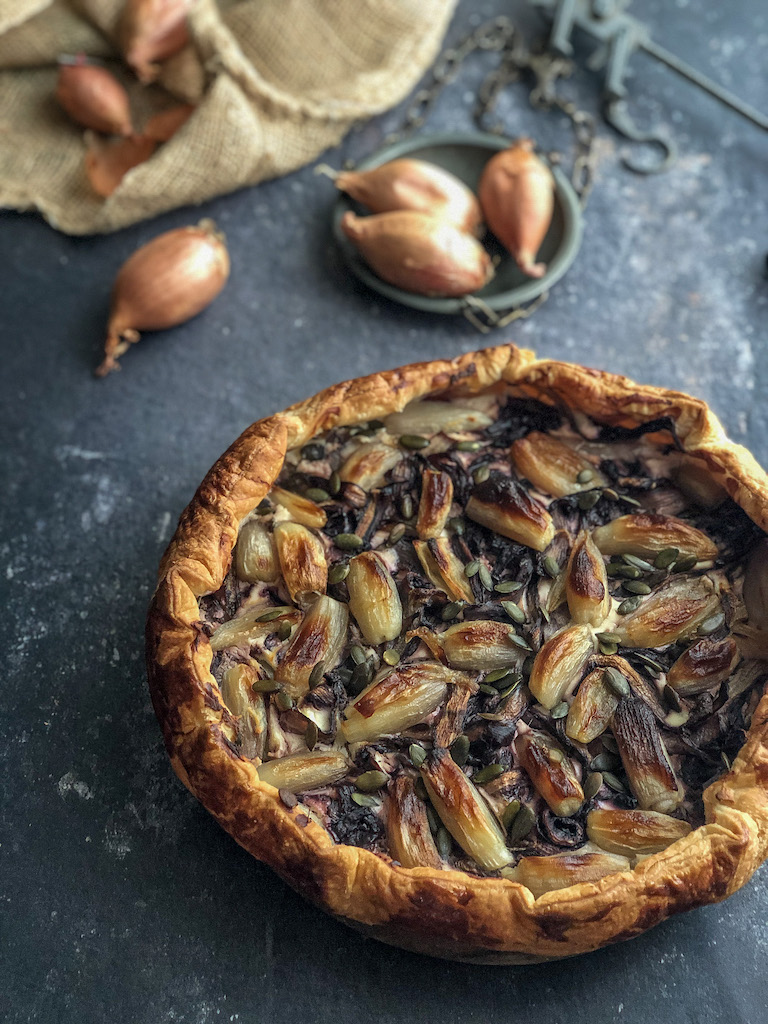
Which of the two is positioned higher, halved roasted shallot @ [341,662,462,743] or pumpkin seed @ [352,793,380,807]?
halved roasted shallot @ [341,662,462,743]

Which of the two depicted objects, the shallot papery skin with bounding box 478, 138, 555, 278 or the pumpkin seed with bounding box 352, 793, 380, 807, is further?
the shallot papery skin with bounding box 478, 138, 555, 278

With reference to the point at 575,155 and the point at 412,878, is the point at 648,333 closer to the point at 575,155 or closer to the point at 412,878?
the point at 575,155

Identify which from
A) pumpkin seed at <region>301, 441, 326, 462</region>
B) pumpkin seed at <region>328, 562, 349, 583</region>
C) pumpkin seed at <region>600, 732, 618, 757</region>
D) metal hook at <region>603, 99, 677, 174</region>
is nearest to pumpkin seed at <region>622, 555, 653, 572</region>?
pumpkin seed at <region>600, 732, 618, 757</region>

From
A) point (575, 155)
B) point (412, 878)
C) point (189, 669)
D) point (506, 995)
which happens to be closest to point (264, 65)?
point (575, 155)

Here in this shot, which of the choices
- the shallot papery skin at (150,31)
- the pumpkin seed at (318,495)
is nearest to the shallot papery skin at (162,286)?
the shallot papery skin at (150,31)

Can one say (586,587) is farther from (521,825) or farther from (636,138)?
(636,138)

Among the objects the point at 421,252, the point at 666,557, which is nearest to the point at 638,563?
the point at 666,557

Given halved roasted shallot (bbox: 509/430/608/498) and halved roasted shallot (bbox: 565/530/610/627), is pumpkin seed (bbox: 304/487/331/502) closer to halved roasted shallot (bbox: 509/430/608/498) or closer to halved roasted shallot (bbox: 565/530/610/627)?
halved roasted shallot (bbox: 509/430/608/498)

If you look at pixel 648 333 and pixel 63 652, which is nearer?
pixel 63 652
